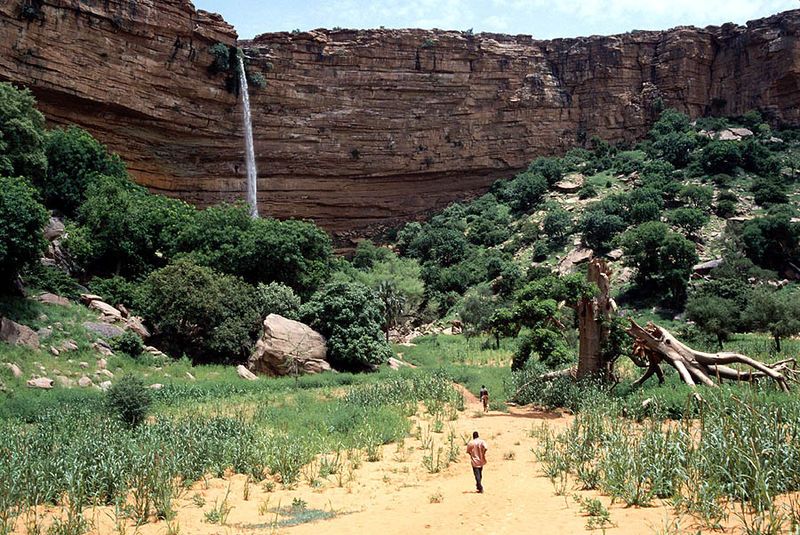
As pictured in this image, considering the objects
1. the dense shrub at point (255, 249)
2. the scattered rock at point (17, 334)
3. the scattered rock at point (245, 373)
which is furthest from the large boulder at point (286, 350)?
the scattered rock at point (17, 334)

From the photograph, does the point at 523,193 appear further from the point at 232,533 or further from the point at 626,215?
the point at 232,533

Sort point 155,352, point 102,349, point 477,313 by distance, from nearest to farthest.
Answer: point 102,349 < point 155,352 < point 477,313

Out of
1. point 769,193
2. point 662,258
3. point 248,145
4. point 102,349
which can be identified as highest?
point 248,145

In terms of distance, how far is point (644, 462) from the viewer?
8156 millimetres

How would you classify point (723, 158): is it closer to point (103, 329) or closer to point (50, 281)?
point (103, 329)

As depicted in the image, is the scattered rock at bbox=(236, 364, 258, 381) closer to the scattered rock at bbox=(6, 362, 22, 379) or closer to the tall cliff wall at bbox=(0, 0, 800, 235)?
the scattered rock at bbox=(6, 362, 22, 379)

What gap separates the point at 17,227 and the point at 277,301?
34.9 feet

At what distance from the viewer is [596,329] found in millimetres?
16094

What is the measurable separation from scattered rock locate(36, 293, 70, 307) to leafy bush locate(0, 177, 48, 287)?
1.84 metres

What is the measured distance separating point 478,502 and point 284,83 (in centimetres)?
4892

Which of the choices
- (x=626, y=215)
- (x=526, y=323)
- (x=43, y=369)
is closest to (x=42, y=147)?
(x=43, y=369)

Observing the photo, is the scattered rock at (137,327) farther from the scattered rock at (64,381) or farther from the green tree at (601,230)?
the green tree at (601,230)

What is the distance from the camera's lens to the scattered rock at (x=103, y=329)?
2286 cm

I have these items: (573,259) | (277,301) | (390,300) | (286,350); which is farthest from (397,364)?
(573,259)
